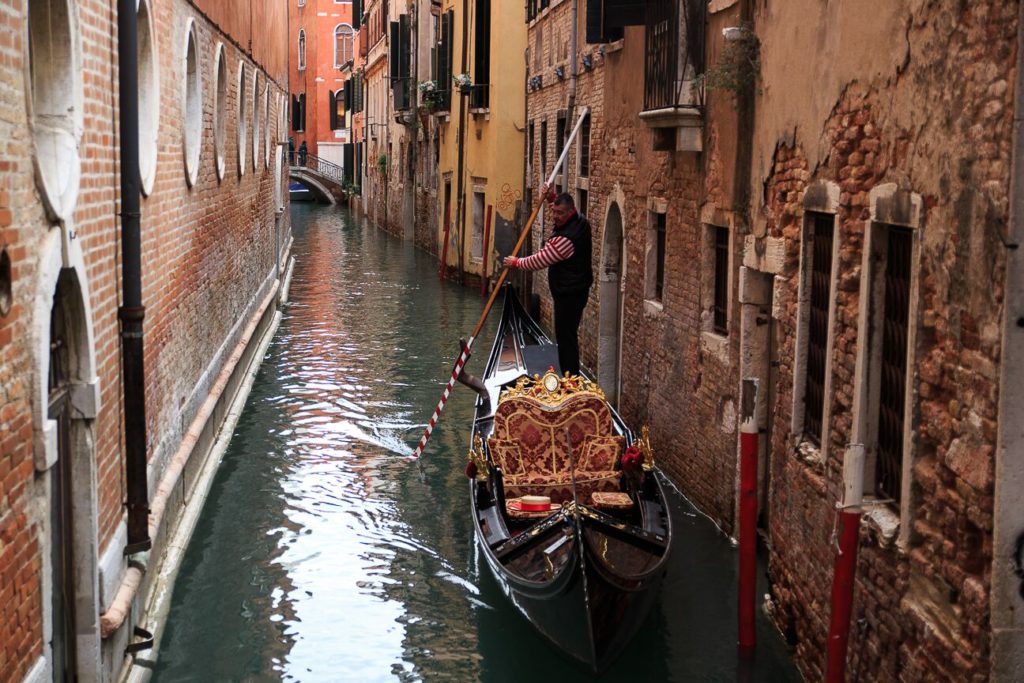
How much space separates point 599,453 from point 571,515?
1215 millimetres

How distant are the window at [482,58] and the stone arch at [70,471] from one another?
46.5 feet

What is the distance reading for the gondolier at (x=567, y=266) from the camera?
30.9 ft

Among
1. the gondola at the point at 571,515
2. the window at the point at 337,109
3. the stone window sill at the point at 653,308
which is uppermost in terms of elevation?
the window at the point at 337,109

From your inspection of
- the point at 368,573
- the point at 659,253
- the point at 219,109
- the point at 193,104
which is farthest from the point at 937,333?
the point at 219,109

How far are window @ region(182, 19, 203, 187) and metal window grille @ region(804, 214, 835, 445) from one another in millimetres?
4057

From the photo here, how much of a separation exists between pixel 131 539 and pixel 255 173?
8.90 metres

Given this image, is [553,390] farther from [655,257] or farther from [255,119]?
[255,119]

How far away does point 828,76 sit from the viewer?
5.29 metres

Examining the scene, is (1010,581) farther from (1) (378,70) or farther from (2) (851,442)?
(1) (378,70)

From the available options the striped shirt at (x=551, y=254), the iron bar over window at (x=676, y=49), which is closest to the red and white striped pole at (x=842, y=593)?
the iron bar over window at (x=676, y=49)

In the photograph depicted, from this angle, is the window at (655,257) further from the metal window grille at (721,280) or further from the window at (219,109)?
the window at (219,109)

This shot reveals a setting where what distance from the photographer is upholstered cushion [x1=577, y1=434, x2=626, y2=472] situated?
6.90m

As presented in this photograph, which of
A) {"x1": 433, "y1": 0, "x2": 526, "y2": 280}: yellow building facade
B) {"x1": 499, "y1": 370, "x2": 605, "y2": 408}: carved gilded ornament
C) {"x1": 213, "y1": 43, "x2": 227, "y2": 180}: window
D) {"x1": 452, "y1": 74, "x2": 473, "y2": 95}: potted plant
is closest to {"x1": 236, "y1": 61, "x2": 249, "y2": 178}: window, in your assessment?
{"x1": 213, "y1": 43, "x2": 227, "y2": 180}: window

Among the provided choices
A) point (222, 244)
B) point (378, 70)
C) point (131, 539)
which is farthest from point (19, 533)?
point (378, 70)
